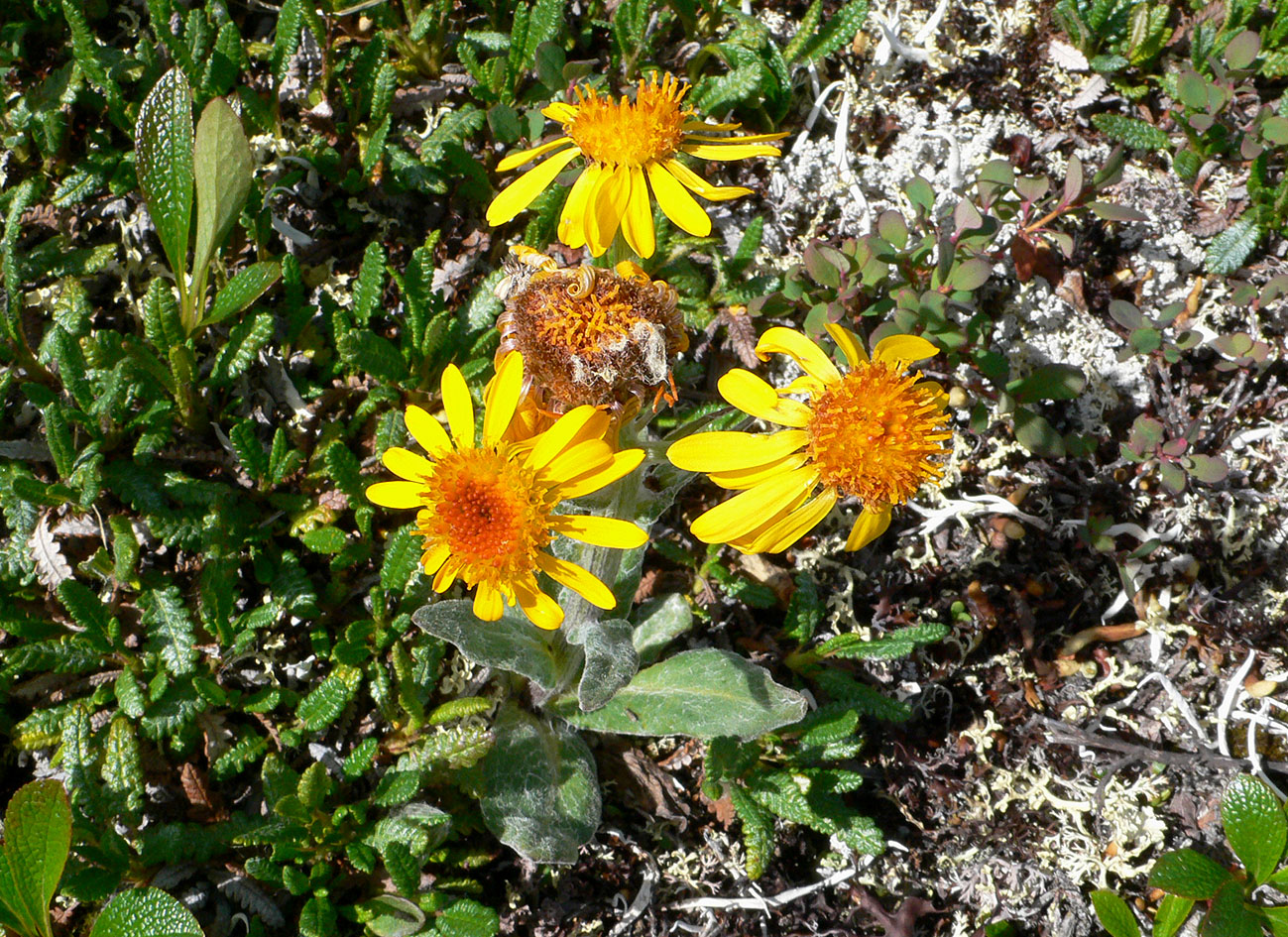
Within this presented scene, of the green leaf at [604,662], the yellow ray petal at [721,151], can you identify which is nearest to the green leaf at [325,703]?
the green leaf at [604,662]

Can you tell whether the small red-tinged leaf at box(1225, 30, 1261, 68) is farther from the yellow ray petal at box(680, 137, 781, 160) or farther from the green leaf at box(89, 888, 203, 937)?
the green leaf at box(89, 888, 203, 937)

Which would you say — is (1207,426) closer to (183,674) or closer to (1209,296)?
(1209,296)

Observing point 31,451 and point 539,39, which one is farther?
point 539,39

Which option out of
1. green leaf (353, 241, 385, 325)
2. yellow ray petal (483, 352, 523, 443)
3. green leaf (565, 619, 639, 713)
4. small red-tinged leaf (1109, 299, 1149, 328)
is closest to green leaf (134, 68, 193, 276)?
green leaf (353, 241, 385, 325)

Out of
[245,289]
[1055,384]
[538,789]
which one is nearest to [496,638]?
[538,789]

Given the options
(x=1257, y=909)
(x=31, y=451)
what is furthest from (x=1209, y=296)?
(x=31, y=451)

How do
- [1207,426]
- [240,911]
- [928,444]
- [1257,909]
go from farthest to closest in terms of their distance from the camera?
[1207,426]
[240,911]
[1257,909]
[928,444]

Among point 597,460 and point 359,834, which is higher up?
point 597,460

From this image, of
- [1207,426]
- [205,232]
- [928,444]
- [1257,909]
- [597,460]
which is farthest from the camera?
[1207,426]
